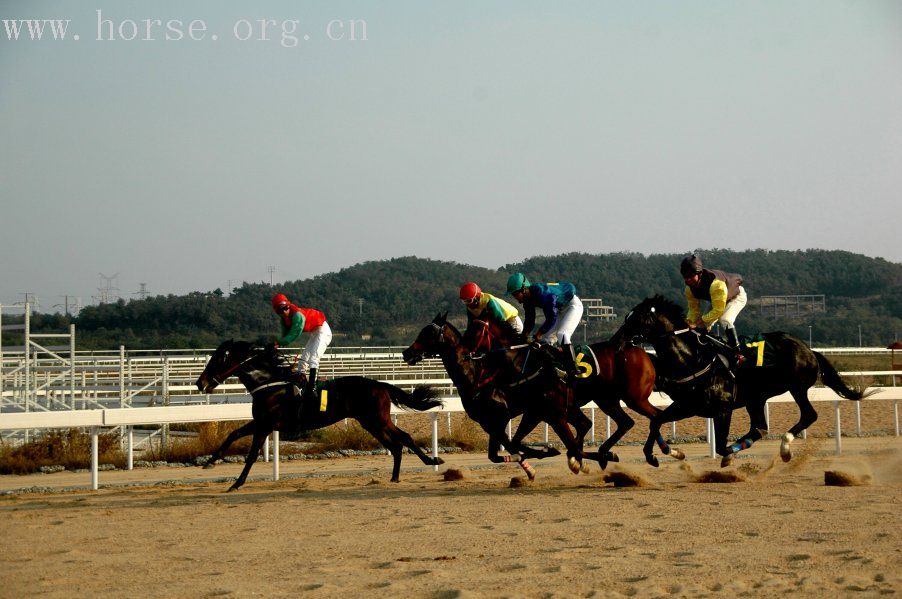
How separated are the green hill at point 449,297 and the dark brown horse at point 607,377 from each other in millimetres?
40991

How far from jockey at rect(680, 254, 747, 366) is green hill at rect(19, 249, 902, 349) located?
40.9m

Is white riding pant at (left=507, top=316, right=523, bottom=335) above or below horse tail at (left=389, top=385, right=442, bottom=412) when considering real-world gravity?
above

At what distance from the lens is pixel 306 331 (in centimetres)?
1120

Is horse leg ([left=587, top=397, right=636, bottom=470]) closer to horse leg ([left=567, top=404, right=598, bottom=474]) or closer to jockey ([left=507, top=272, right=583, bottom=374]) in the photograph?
horse leg ([left=567, top=404, right=598, bottom=474])

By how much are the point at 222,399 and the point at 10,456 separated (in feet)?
22.7

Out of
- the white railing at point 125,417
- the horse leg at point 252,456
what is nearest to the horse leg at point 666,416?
the white railing at point 125,417

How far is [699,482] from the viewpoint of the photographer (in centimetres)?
1052

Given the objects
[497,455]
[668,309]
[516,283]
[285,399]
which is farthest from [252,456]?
[668,309]

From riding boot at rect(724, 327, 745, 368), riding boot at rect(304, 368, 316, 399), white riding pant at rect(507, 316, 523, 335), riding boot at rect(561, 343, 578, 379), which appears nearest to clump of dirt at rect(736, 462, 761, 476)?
riding boot at rect(724, 327, 745, 368)

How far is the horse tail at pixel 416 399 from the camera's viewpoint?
11.1 metres

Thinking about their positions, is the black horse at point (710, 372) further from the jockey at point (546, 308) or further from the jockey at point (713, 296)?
the jockey at point (546, 308)

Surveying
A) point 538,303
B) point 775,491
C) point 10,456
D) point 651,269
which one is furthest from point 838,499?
point 651,269

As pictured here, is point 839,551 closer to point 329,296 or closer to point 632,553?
point 632,553

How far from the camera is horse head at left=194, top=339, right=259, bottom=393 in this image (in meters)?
10.8
